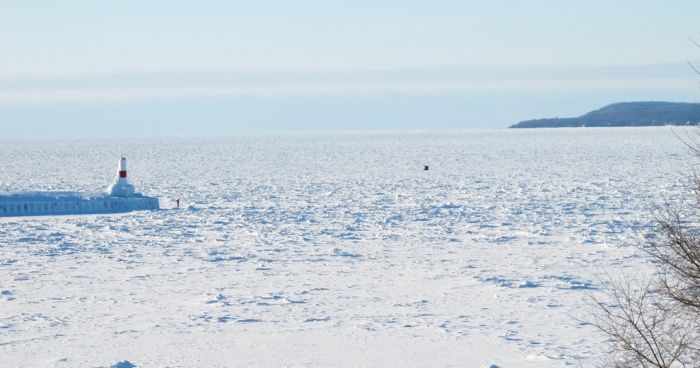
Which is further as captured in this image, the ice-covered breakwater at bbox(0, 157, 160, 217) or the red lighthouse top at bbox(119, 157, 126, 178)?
the red lighthouse top at bbox(119, 157, 126, 178)

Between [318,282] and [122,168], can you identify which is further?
[122,168]

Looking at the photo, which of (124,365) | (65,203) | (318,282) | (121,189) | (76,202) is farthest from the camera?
(121,189)

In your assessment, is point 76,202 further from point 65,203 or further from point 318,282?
point 318,282

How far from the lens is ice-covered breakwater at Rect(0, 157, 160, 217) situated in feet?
57.9

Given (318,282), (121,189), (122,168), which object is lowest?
(318,282)

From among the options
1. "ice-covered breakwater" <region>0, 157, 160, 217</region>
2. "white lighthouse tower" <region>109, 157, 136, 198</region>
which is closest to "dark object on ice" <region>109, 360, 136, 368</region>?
"ice-covered breakwater" <region>0, 157, 160, 217</region>

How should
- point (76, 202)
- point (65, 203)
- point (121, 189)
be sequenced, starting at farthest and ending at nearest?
point (121, 189)
point (76, 202)
point (65, 203)

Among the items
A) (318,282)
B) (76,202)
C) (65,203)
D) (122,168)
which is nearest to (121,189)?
(122,168)

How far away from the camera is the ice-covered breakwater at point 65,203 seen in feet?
57.8

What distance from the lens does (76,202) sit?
18.2m

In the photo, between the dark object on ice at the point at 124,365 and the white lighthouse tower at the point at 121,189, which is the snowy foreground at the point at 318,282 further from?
the white lighthouse tower at the point at 121,189

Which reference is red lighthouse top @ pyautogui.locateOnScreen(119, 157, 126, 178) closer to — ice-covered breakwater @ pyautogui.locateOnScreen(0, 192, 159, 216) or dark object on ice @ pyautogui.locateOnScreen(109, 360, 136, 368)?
ice-covered breakwater @ pyautogui.locateOnScreen(0, 192, 159, 216)

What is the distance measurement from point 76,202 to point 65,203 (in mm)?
208

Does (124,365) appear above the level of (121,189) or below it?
below
